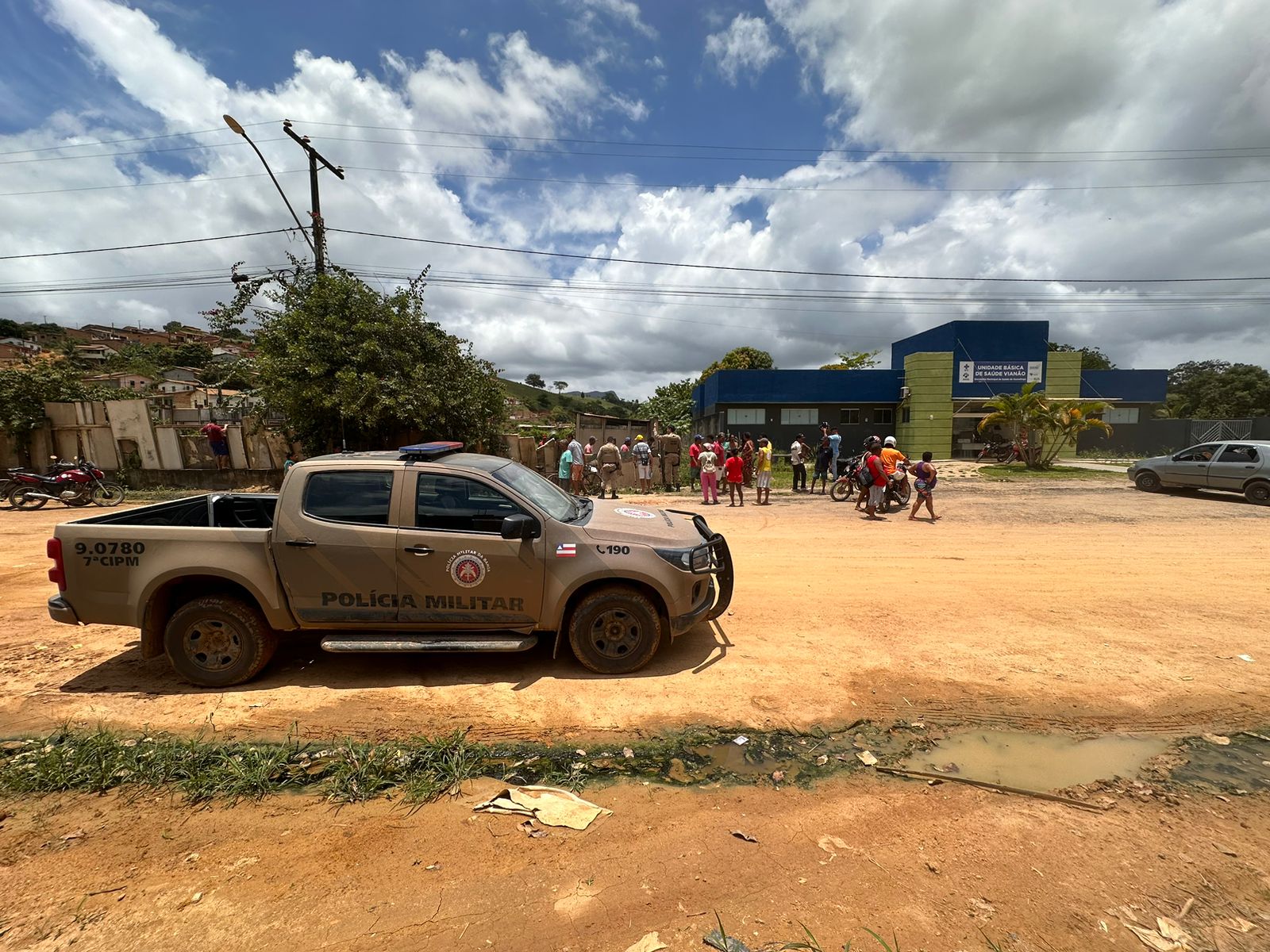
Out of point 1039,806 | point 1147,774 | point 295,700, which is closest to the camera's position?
point 1039,806

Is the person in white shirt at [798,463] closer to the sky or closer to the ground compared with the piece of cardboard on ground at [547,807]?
closer to the sky

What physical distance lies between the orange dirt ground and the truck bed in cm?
118

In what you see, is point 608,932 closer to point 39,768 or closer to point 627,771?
point 627,771

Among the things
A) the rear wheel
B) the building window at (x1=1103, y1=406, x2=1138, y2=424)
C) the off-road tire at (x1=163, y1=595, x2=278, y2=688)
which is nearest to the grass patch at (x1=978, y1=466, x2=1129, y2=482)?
the rear wheel

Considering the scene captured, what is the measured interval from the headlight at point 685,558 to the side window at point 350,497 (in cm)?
209

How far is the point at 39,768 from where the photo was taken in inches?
122

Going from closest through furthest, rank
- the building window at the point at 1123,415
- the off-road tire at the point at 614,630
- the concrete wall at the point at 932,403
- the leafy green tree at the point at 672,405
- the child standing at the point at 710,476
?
1. the off-road tire at the point at 614,630
2. the child standing at the point at 710,476
3. the concrete wall at the point at 932,403
4. the building window at the point at 1123,415
5. the leafy green tree at the point at 672,405

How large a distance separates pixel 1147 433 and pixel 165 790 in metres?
40.8

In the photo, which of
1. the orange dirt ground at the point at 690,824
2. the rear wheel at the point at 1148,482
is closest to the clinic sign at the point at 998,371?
the rear wheel at the point at 1148,482

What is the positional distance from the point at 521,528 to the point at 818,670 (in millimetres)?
2530

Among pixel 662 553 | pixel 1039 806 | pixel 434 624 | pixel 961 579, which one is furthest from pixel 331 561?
pixel 961 579

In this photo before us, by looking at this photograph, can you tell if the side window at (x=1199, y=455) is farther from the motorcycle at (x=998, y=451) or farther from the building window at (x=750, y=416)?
the building window at (x=750, y=416)

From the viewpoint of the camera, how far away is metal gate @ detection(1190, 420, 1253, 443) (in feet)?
93.5

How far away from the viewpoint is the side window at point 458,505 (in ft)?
13.7
